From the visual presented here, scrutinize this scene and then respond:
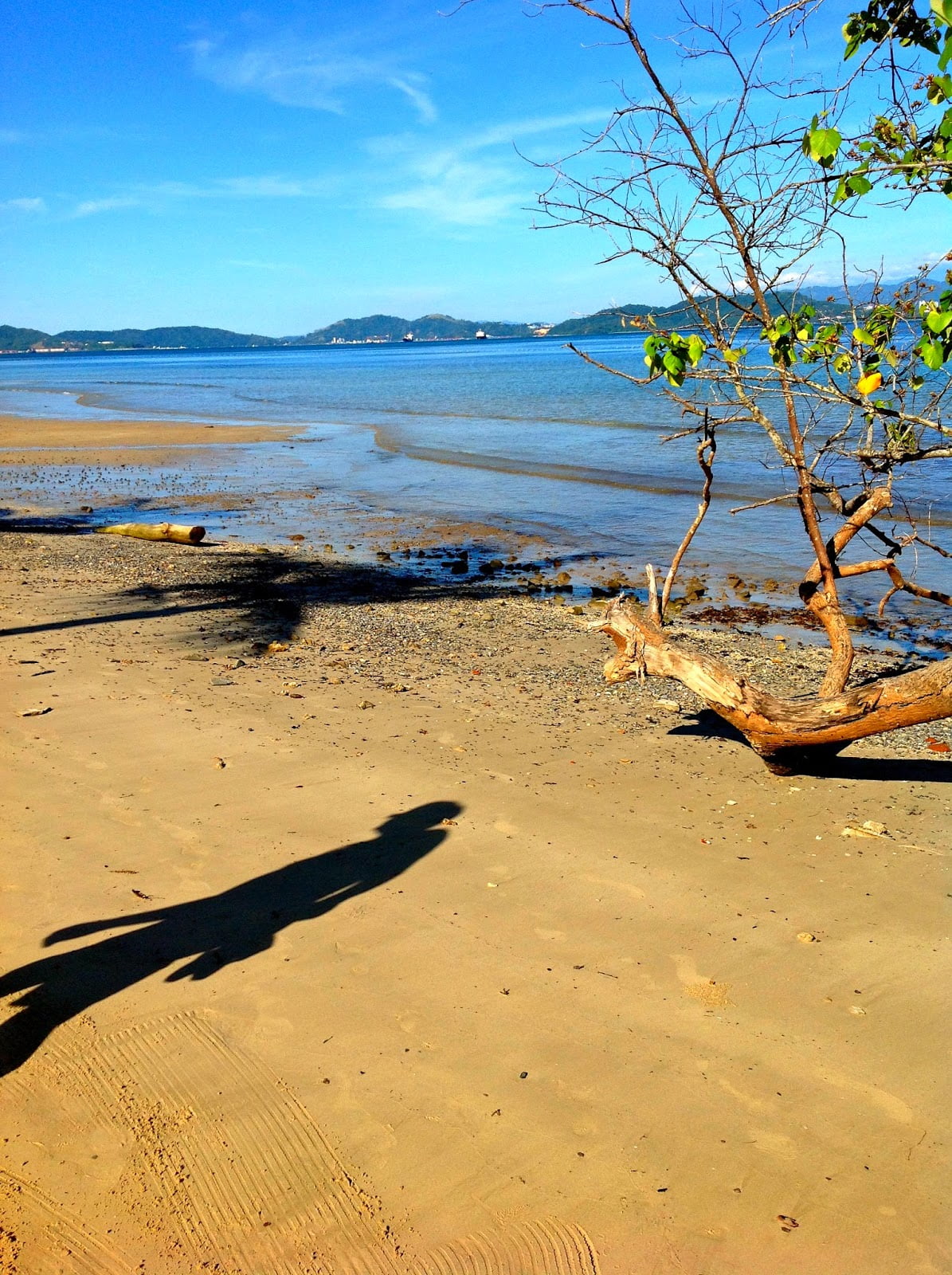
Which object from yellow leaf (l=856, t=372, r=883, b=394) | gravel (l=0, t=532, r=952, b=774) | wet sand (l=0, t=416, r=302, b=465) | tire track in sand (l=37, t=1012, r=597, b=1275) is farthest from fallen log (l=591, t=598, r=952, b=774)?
wet sand (l=0, t=416, r=302, b=465)

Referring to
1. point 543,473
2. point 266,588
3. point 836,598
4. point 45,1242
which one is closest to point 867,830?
point 836,598

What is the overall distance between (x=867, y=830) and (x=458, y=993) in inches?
104

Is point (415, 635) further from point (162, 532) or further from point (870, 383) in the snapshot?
point (162, 532)

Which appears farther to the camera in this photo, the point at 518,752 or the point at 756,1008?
the point at 518,752

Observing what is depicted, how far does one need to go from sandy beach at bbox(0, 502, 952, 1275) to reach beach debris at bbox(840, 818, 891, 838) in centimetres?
6

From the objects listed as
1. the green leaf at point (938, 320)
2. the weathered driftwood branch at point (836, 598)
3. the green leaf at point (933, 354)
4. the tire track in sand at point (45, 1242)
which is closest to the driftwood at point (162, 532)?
the weathered driftwood branch at point (836, 598)

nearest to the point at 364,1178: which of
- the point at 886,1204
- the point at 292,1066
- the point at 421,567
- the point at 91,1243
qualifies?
the point at 292,1066

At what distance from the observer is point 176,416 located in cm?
4097

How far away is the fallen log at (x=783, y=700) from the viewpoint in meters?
5.28

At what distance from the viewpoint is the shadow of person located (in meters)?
3.79

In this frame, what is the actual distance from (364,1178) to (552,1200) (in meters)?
0.58

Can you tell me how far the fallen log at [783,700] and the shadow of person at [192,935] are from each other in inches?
76.4

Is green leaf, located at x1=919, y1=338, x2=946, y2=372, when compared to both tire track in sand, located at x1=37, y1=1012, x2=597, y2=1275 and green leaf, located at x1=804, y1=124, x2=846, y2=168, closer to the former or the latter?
green leaf, located at x1=804, y1=124, x2=846, y2=168

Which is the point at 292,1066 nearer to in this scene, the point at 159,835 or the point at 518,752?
the point at 159,835
